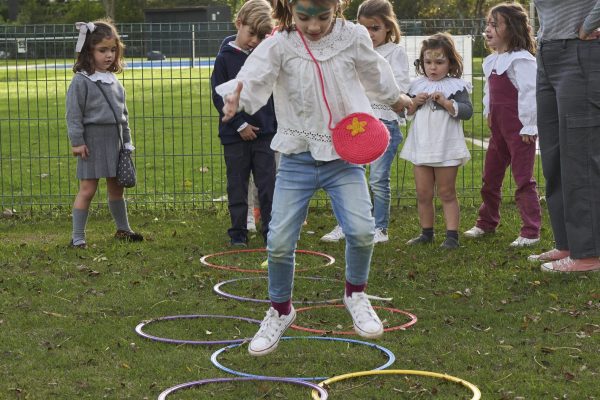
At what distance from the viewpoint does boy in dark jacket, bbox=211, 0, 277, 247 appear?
847cm

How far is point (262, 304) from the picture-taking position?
6676 millimetres

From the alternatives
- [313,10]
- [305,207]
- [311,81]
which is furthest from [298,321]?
[313,10]

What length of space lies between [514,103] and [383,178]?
126 cm

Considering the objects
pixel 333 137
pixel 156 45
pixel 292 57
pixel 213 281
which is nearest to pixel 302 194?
pixel 333 137

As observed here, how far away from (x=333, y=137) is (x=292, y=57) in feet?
1.56

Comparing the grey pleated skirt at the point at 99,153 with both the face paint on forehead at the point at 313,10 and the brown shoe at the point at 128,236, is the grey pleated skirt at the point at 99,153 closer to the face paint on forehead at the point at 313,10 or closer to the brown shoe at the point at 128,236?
the brown shoe at the point at 128,236

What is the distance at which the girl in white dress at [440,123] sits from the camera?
8.35 m

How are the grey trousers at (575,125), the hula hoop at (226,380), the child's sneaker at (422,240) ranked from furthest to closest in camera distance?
1. the child's sneaker at (422,240)
2. the grey trousers at (575,125)
3. the hula hoop at (226,380)

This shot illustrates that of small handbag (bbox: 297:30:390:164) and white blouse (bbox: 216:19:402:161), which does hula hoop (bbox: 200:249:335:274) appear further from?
small handbag (bbox: 297:30:390:164)

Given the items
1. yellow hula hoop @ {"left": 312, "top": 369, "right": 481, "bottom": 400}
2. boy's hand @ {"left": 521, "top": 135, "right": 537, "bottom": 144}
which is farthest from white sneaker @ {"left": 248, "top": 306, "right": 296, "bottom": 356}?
boy's hand @ {"left": 521, "top": 135, "right": 537, "bottom": 144}

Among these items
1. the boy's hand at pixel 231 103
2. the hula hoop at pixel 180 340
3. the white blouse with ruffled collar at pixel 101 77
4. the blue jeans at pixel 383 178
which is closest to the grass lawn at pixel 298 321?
the hula hoop at pixel 180 340

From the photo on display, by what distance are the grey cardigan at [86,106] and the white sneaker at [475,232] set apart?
10.4ft

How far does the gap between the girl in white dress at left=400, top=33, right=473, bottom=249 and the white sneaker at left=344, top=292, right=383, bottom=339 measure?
2.94m

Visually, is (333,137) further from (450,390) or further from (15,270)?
(15,270)
